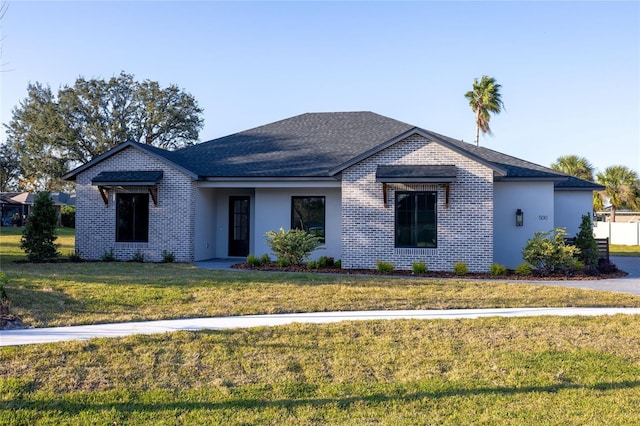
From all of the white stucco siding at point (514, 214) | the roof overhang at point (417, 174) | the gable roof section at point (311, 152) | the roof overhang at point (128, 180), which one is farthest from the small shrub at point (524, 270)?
the roof overhang at point (128, 180)

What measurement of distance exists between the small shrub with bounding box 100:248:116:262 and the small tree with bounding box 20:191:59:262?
5.35ft

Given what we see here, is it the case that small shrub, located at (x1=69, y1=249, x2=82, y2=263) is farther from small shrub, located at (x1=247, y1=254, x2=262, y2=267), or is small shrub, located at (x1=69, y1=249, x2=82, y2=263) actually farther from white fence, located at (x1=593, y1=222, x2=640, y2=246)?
white fence, located at (x1=593, y1=222, x2=640, y2=246)

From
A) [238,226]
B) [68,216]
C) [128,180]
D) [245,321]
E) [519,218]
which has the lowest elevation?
[245,321]

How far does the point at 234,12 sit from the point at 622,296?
45.3 ft

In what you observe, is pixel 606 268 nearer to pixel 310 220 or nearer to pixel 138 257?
pixel 310 220

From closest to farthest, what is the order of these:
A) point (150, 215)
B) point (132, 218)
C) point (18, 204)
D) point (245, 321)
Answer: point (245, 321), point (150, 215), point (132, 218), point (18, 204)

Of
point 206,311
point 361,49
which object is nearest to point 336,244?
point 361,49

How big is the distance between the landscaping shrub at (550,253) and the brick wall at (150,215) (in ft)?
35.1

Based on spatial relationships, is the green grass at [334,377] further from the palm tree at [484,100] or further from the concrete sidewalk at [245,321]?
the palm tree at [484,100]

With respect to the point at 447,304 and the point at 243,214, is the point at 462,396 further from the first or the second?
the point at 243,214

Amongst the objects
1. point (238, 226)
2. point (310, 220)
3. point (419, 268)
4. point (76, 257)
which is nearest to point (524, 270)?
point (419, 268)

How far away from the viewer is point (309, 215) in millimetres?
17953

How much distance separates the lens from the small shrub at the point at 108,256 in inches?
676

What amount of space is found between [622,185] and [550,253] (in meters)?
25.3
